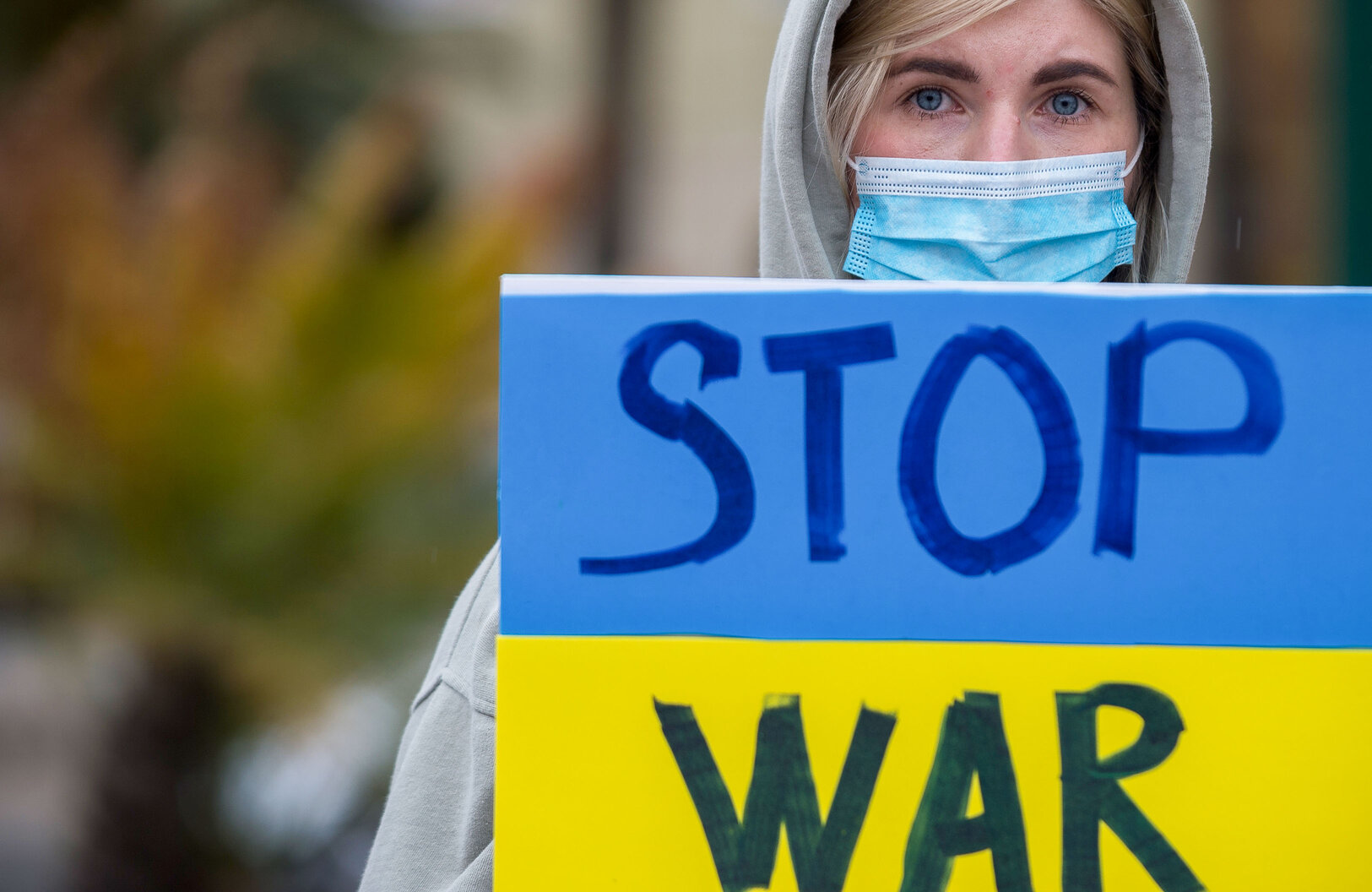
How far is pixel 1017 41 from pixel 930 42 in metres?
0.08

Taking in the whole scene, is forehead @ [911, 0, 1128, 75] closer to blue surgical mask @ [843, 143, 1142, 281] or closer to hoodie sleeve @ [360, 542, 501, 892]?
blue surgical mask @ [843, 143, 1142, 281]

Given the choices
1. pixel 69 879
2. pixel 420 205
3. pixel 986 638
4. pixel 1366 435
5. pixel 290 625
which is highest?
pixel 420 205

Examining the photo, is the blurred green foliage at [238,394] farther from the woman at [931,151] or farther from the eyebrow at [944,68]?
the eyebrow at [944,68]

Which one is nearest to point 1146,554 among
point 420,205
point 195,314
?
point 195,314

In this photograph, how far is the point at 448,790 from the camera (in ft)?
4.23

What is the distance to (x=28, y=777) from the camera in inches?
248

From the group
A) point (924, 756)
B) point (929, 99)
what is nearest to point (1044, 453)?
point (924, 756)

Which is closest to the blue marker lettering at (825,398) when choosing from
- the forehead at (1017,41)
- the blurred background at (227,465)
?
the forehead at (1017,41)

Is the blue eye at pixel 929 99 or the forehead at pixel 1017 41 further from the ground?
the forehead at pixel 1017 41

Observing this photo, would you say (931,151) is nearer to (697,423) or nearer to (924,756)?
(697,423)

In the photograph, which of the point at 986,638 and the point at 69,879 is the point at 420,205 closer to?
the point at 69,879

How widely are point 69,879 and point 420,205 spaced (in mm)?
3276

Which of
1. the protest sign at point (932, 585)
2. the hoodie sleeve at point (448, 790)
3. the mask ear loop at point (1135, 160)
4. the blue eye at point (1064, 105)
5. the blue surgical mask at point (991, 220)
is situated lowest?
the hoodie sleeve at point (448, 790)

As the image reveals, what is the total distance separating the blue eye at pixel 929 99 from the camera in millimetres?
1414
